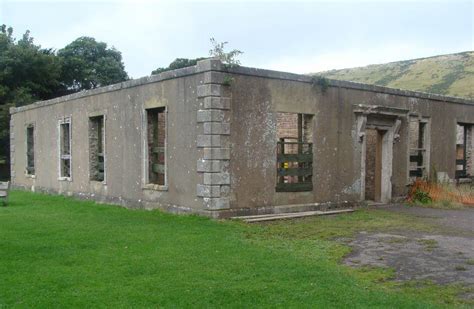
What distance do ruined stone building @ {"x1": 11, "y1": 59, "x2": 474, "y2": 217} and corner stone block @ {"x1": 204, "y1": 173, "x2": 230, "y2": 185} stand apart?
0.07ft

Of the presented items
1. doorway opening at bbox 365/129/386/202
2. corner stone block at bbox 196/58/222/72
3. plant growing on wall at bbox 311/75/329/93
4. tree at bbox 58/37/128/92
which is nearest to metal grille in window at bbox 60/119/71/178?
corner stone block at bbox 196/58/222/72

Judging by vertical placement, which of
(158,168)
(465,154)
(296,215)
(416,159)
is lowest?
(296,215)

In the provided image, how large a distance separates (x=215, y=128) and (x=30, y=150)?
1286 centimetres

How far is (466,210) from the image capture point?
14359 mm

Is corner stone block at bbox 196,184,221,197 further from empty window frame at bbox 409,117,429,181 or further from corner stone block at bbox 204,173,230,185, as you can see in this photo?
empty window frame at bbox 409,117,429,181

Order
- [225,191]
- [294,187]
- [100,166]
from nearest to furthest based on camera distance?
[225,191]
[294,187]
[100,166]

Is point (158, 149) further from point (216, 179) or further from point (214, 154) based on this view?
point (216, 179)

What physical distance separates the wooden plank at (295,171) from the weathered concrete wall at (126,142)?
7.11 ft

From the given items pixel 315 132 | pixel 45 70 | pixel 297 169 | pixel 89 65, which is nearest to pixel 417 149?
pixel 315 132

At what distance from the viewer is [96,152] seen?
16.2 meters

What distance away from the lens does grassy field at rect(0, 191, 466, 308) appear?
215 inches

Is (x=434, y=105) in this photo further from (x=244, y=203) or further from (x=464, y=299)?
(x=464, y=299)

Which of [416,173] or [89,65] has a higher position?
[89,65]

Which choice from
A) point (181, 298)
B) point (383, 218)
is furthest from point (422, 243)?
point (181, 298)
